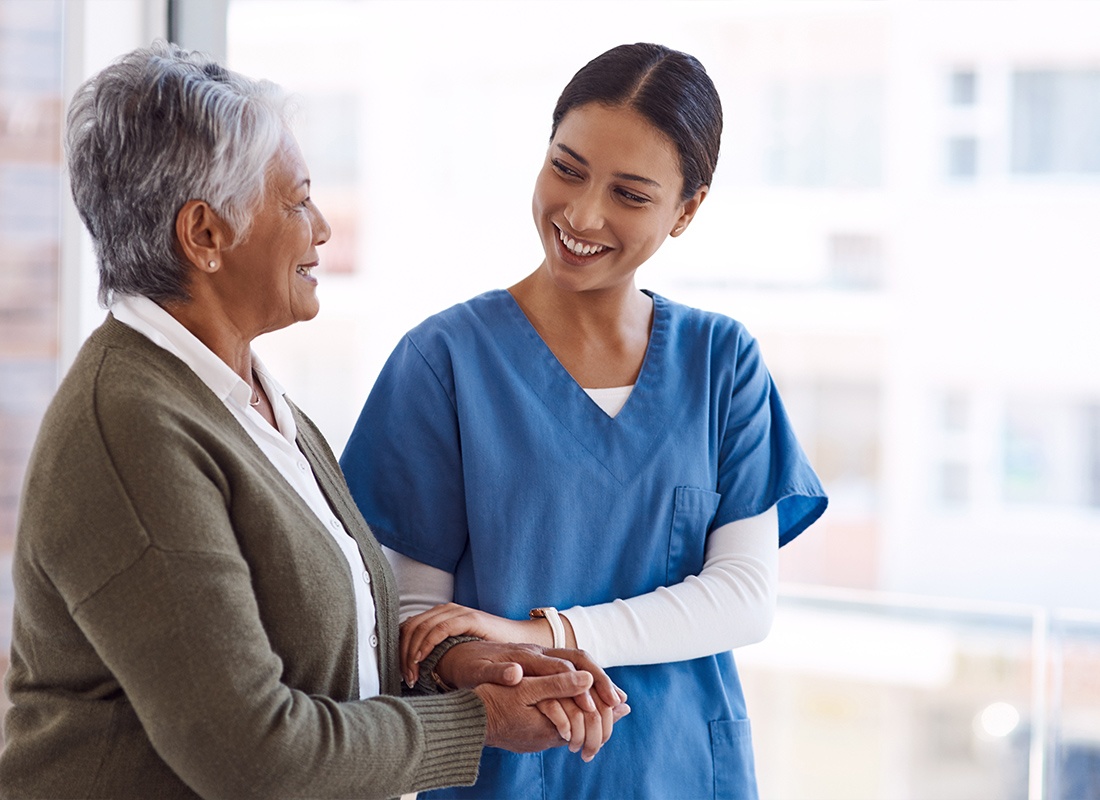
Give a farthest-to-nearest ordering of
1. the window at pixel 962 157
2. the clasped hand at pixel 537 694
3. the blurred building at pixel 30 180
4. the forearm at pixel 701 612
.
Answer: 1. the window at pixel 962 157
2. the blurred building at pixel 30 180
3. the forearm at pixel 701 612
4. the clasped hand at pixel 537 694

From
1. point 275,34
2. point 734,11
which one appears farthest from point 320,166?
point 734,11

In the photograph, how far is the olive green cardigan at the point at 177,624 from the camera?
2.88 feet

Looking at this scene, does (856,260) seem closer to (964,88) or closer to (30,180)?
(964,88)

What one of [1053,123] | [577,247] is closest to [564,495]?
[577,247]

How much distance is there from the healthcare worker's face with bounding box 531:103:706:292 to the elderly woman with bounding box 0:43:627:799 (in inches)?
12.1

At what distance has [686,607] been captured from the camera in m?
1.27

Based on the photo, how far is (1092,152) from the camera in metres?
3.94

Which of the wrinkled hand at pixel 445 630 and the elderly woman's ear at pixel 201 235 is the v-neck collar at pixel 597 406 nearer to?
the wrinkled hand at pixel 445 630

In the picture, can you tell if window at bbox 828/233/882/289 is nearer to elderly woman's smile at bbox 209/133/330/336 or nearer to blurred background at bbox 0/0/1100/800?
blurred background at bbox 0/0/1100/800

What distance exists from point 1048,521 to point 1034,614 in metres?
2.65

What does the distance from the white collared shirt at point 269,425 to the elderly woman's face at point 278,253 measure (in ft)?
0.22

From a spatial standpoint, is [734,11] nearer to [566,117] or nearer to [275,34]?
[275,34]

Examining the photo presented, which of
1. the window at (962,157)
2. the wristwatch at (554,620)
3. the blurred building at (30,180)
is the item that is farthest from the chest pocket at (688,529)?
the window at (962,157)

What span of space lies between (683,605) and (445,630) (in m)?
0.28
